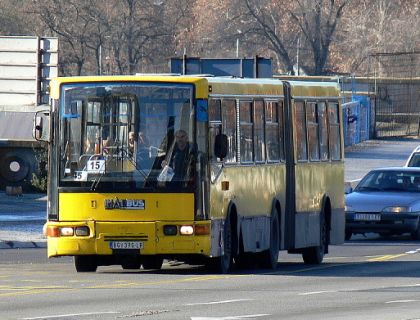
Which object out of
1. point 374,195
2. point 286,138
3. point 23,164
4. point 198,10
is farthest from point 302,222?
point 198,10

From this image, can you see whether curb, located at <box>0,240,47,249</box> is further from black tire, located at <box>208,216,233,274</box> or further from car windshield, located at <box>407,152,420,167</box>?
car windshield, located at <box>407,152,420,167</box>

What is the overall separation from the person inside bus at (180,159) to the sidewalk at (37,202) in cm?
752

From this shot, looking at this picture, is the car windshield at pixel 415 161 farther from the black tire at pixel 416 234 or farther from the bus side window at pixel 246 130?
the bus side window at pixel 246 130

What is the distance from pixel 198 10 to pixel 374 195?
63.4m

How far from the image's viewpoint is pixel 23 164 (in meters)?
38.8

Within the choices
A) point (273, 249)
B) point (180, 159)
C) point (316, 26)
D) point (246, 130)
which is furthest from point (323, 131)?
point (316, 26)

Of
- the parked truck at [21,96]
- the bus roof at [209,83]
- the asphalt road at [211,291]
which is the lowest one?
the asphalt road at [211,291]

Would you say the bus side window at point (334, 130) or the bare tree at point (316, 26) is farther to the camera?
the bare tree at point (316, 26)

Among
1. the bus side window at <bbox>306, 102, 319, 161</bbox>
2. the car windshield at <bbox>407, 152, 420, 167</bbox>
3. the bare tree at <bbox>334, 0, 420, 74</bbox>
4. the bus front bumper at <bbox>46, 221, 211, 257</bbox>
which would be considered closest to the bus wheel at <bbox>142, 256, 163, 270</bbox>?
the bus front bumper at <bbox>46, 221, 211, 257</bbox>

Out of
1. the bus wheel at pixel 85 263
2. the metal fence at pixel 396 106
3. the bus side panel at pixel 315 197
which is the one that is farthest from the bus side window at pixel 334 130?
the metal fence at pixel 396 106

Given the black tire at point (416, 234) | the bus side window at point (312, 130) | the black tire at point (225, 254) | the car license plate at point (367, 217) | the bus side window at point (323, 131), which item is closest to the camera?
the black tire at point (225, 254)

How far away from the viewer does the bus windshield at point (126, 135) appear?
1931 centimetres

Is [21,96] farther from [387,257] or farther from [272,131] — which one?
[272,131]

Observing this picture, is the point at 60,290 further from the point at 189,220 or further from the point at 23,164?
the point at 23,164
